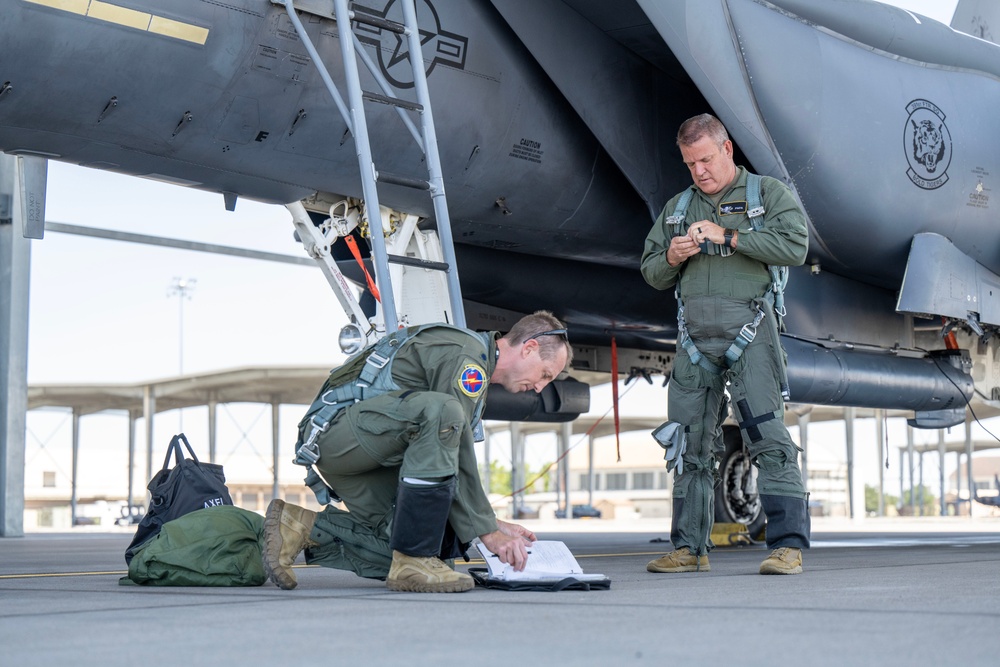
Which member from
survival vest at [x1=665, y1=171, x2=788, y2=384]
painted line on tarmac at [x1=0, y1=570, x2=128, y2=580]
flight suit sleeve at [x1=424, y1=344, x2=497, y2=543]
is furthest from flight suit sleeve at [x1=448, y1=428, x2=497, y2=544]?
painted line on tarmac at [x1=0, y1=570, x2=128, y2=580]

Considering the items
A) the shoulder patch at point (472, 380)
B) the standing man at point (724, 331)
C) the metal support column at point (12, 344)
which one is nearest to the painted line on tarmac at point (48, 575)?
the shoulder patch at point (472, 380)

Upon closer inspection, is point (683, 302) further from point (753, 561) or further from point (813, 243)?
point (813, 243)

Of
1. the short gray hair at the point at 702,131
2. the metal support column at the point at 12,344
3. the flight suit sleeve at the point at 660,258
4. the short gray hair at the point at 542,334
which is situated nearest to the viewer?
the short gray hair at the point at 542,334

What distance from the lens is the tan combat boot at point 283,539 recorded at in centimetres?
404

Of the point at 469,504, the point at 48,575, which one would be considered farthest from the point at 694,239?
the point at 48,575

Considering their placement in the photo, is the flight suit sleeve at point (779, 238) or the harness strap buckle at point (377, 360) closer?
the harness strap buckle at point (377, 360)

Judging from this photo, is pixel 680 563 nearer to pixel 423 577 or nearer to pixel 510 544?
pixel 510 544

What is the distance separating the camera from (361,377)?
4.19 meters

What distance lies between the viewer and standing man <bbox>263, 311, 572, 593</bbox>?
3867 millimetres

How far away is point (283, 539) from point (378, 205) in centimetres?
207

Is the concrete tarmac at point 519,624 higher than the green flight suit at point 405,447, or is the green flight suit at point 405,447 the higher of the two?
the green flight suit at point 405,447

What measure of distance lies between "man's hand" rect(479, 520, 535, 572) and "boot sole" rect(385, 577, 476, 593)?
0.46 feet

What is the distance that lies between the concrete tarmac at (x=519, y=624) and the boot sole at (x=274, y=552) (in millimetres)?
Result: 76

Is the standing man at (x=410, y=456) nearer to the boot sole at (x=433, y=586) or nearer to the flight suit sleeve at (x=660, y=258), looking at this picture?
the boot sole at (x=433, y=586)
